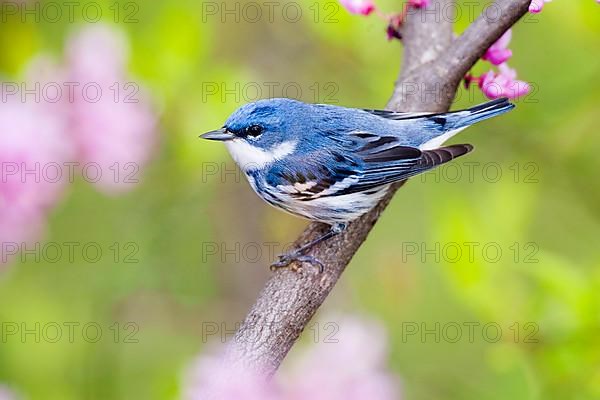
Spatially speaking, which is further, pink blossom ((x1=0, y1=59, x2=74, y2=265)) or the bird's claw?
the bird's claw

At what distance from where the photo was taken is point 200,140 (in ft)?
10.6

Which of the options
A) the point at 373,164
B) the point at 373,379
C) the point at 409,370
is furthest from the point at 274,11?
the point at 373,379

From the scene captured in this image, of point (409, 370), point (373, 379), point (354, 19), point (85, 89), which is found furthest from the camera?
point (409, 370)

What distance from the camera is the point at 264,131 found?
10.5ft

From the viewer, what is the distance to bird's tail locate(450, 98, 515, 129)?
3.10 metres

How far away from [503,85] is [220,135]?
101 cm

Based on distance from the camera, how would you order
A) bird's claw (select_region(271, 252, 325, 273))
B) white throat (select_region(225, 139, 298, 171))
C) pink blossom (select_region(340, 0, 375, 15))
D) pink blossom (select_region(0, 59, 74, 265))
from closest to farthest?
pink blossom (select_region(0, 59, 74, 265)) → bird's claw (select_region(271, 252, 325, 273)) → pink blossom (select_region(340, 0, 375, 15)) → white throat (select_region(225, 139, 298, 171))

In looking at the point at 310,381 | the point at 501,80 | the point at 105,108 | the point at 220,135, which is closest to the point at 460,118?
the point at 501,80

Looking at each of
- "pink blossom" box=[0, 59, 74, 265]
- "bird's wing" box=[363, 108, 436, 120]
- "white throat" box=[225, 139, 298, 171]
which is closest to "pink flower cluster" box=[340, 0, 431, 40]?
"bird's wing" box=[363, 108, 436, 120]

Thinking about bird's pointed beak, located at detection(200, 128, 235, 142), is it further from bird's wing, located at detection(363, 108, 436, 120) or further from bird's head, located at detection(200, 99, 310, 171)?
bird's wing, located at detection(363, 108, 436, 120)

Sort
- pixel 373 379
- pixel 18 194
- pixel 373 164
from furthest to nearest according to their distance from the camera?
pixel 373 164, pixel 18 194, pixel 373 379

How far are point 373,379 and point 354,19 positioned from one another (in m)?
1.97

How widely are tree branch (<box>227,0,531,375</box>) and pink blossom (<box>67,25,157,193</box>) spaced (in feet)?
2.07

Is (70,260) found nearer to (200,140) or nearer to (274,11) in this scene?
(200,140)
